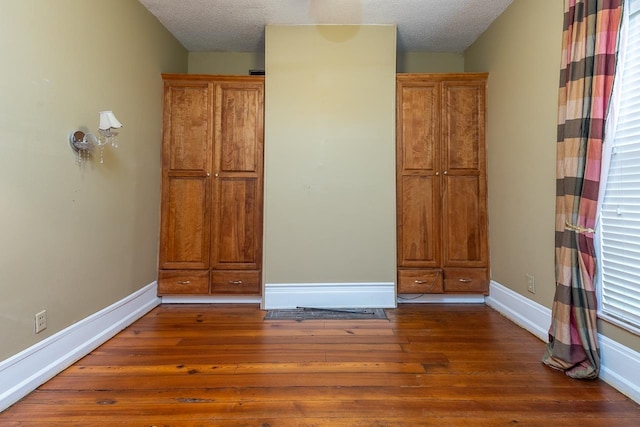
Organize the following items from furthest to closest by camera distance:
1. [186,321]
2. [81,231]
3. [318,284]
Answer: [318,284] → [186,321] → [81,231]

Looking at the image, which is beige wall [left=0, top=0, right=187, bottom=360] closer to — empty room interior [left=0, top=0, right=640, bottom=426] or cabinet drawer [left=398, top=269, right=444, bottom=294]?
empty room interior [left=0, top=0, right=640, bottom=426]

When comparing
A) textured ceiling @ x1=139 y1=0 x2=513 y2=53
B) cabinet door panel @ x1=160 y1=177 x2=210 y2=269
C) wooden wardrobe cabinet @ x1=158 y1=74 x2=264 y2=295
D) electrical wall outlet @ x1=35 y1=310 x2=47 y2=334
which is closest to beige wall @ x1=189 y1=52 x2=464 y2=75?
textured ceiling @ x1=139 y1=0 x2=513 y2=53

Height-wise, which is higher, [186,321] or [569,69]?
[569,69]

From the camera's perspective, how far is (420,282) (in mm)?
3055

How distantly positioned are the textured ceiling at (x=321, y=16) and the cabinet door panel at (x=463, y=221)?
4.75 ft

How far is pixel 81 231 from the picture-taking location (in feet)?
6.72

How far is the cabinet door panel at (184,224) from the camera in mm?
3031

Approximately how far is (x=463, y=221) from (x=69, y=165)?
3.16m

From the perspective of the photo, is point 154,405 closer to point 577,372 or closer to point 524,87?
point 577,372

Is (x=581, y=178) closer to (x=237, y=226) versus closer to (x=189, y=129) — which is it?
(x=237, y=226)

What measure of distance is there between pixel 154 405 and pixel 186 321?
117 centimetres

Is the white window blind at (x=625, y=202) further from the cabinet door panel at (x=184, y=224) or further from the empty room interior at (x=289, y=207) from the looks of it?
the cabinet door panel at (x=184, y=224)

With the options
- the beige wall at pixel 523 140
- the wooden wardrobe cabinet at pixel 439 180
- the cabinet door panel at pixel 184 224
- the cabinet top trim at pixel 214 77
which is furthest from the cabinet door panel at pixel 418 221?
the cabinet door panel at pixel 184 224

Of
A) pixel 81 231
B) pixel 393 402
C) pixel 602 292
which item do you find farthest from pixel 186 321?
pixel 602 292
